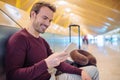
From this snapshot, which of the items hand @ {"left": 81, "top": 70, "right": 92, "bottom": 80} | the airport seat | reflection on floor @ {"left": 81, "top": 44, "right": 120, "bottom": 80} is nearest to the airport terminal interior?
reflection on floor @ {"left": 81, "top": 44, "right": 120, "bottom": 80}

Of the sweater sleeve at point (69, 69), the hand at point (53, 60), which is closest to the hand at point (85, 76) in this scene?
the sweater sleeve at point (69, 69)

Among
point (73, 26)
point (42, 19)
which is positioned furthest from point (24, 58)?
point (73, 26)

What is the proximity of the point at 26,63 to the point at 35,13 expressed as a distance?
17.3 inches

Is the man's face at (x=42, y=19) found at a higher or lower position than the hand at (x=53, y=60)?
higher

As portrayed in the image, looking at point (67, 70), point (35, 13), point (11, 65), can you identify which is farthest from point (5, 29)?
point (67, 70)

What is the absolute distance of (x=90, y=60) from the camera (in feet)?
9.52

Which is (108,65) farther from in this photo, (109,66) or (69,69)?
(69,69)

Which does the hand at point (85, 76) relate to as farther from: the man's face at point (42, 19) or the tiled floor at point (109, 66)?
the tiled floor at point (109, 66)

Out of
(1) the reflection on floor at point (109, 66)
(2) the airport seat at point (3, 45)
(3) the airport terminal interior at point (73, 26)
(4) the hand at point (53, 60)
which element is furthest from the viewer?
(1) the reflection on floor at point (109, 66)

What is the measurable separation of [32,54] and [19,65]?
0.19 meters

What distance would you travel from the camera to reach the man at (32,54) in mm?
1669

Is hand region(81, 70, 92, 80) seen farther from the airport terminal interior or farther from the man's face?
the airport terminal interior

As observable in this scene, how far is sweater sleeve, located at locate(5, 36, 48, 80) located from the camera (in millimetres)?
1665

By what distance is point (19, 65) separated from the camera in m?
1.71
